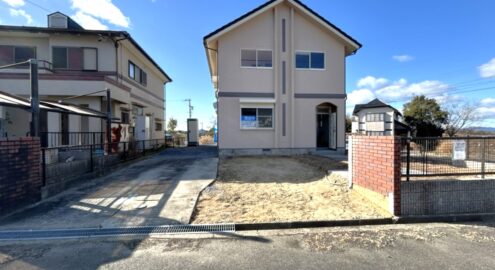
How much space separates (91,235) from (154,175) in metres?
4.57

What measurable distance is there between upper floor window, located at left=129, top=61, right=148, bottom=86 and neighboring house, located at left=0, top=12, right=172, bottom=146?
7cm

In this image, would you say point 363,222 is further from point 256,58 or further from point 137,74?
point 137,74

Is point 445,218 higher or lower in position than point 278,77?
lower

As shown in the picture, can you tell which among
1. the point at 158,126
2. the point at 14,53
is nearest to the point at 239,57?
the point at 14,53

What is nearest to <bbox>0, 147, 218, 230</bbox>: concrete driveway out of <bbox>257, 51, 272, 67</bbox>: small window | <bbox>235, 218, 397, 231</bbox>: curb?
<bbox>235, 218, 397, 231</bbox>: curb

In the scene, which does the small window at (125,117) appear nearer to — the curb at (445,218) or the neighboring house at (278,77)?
the neighboring house at (278,77)

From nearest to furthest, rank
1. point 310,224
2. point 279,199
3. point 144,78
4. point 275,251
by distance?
point 275,251, point 310,224, point 279,199, point 144,78

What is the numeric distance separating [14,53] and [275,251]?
59.6 feet

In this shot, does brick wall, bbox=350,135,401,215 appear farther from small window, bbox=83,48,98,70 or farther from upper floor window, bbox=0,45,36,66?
upper floor window, bbox=0,45,36,66

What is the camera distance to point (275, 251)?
11.7 ft

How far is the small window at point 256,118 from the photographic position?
13570 mm

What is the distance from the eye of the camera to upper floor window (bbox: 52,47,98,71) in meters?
13.9

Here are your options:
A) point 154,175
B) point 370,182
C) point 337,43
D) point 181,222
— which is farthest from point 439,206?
point 337,43

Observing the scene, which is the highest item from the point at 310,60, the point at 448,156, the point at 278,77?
the point at 310,60
